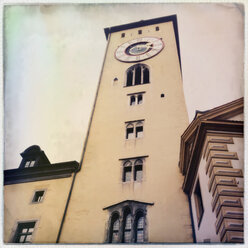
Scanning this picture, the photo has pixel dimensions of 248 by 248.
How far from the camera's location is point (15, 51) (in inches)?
628

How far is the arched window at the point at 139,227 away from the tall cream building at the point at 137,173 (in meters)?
0.04

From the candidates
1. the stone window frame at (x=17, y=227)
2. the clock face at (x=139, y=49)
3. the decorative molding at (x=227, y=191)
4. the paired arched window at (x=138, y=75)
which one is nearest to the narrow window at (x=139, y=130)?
the paired arched window at (x=138, y=75)

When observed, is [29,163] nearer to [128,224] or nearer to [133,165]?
[133,165]

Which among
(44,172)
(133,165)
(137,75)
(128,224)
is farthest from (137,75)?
(128,224)

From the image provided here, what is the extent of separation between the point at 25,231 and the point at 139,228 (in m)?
4.26

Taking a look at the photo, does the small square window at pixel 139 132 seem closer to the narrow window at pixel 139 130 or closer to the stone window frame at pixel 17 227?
the narrow window at pixel 139 130

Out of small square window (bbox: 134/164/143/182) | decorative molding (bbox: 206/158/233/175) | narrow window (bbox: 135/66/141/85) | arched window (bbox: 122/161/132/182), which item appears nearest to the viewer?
decorative molding (bbox: 206/158/233/175)

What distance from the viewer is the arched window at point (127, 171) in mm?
16312

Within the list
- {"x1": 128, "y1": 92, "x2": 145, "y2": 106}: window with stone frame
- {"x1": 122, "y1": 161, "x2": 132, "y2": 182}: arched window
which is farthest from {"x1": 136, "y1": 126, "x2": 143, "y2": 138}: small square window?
{"x1": 128, "y1": 92, "x2": 145, "y2": 106}: window with stone frame

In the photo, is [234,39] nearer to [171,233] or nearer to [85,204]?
[171,233]

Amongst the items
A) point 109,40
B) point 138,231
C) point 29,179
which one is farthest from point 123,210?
point 109,40

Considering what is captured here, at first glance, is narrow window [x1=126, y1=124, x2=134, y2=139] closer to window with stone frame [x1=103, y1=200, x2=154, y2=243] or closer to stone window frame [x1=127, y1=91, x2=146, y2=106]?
stone window frame [x1=127, y1=91, x2=146, y2=106]

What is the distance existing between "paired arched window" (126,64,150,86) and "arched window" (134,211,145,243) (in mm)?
9833

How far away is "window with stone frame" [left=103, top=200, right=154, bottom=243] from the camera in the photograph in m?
13.8
